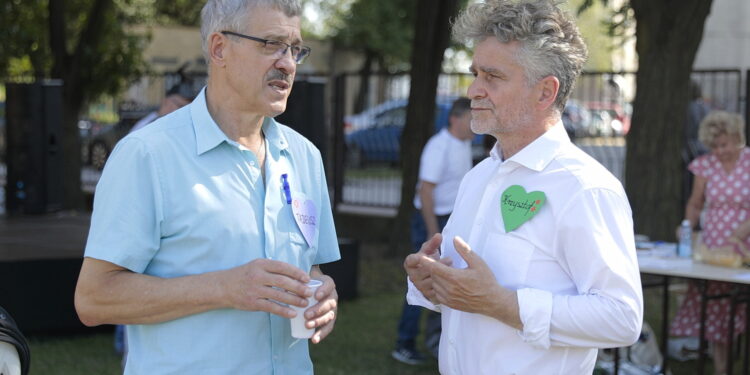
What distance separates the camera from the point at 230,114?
240 cm

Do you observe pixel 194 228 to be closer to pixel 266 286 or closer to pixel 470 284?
pixel 266 286

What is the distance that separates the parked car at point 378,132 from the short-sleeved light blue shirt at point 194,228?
1062 cm

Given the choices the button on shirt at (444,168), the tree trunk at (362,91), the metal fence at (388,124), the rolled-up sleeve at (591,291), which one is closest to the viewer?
the rolled-up sleeve at (591,291)

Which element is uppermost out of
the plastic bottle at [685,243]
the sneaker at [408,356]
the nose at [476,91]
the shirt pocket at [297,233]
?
the nose at [476,91]

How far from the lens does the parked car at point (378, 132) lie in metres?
13.1

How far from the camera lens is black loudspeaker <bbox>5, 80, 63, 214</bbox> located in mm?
10266

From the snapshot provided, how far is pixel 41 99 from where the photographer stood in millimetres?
10375

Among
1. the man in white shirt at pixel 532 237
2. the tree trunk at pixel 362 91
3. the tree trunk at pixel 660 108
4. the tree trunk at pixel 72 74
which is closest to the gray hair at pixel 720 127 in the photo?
the tree trunk at pixel 660 108

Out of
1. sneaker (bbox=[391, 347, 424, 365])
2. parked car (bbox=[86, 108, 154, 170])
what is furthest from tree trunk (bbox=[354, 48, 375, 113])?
A: sneaker (bbox=[391, 347, 424, 365])

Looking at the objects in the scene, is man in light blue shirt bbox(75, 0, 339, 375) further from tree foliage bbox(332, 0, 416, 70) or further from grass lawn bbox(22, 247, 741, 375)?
tree foliage bbox(332, 0, 416, 70)

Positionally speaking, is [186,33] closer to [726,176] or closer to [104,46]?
[104,46]

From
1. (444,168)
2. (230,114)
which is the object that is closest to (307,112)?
(444,168)

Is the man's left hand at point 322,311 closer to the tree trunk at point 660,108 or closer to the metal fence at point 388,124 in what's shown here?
the tree trunk at point 660,108

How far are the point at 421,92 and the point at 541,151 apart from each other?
8.22m
